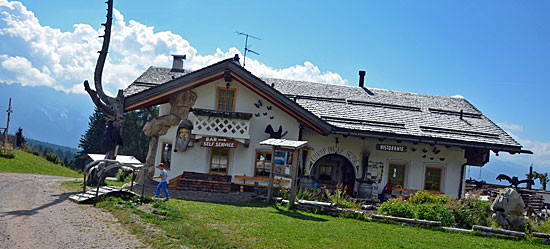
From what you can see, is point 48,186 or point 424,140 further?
point 424,140

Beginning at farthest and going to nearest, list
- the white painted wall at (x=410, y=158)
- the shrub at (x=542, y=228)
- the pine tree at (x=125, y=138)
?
the pine tree at (x=125, y=138) → the white painted wall at (x=410, y=158) → the shrub at (x=542, y=228)

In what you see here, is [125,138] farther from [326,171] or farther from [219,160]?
[326,171]

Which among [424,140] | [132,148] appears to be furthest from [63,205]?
[132,148]

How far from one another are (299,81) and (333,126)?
7.38 metres

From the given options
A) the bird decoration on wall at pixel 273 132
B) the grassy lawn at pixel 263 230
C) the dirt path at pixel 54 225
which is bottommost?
the dirt path at pixel 54 225

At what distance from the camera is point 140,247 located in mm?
8148

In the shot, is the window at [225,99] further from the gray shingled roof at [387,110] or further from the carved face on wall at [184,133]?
the gray shingled roof at [387,110]

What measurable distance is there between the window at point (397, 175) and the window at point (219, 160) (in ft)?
26.6

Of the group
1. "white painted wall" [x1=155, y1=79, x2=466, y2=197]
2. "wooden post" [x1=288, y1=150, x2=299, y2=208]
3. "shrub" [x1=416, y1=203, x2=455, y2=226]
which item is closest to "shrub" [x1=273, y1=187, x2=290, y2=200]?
"wooden post" [x1=288, y1=150, x2=299, y2=208]

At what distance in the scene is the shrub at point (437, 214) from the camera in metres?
12.8

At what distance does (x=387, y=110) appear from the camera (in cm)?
2302

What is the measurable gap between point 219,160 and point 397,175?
29.1 ft

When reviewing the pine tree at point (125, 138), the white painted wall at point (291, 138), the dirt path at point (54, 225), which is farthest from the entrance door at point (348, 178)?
the pine tree at point (125, 138)

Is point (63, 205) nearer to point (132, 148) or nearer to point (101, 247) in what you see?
point (101, 247)
